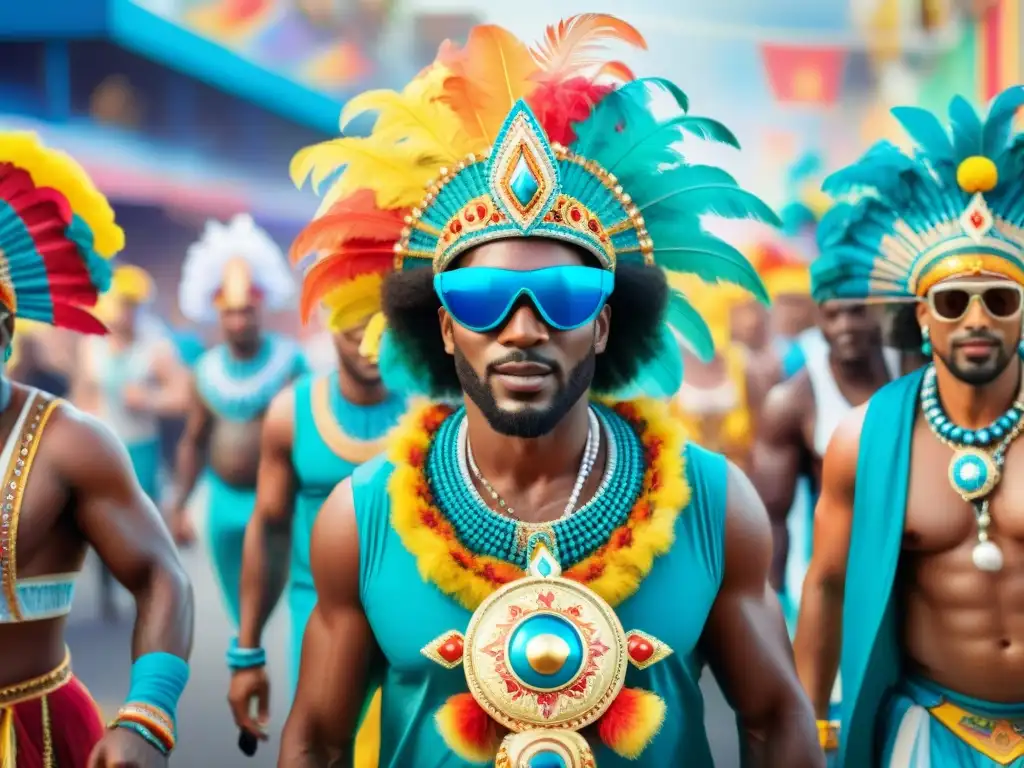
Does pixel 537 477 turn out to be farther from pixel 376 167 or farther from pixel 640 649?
pixel 376 167

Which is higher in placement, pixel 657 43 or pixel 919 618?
pixel 657 43

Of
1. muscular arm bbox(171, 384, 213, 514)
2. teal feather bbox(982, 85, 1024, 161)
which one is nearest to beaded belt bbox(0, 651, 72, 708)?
teal feather bbox(982, 85, 1024, 161)

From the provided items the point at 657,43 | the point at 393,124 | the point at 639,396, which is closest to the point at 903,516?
the point at 639,396

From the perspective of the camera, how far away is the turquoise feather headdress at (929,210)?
4281 millimetres

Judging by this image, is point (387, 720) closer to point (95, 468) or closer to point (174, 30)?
point (95, 468)

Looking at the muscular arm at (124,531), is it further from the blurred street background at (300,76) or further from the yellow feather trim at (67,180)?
the blurred street background at (300,76)

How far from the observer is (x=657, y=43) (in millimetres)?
14062

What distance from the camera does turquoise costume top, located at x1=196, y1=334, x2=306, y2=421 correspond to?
7.84 meters

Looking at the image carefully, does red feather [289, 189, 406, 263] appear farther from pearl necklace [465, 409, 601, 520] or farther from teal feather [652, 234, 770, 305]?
teal feather [652, 234, 770, 305]

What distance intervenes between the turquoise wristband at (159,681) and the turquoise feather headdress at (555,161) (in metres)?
0.94

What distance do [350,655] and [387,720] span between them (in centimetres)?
16

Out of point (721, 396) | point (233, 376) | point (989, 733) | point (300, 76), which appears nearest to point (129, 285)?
point (300, 76)

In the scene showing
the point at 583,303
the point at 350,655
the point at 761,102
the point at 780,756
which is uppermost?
the point at 761,102

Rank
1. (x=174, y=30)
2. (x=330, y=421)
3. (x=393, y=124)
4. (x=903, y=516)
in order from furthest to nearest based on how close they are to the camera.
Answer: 1. (x=174, y=30)
2. (x=330, y=421)
3. (x=903, y=516)
4. (x=393, y=124)
